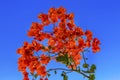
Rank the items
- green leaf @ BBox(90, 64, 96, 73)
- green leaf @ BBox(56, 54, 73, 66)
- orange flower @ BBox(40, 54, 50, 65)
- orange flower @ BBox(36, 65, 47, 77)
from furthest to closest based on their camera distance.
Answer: green leaf @ BBox(90, 64, 96, 73)
green leaf @ BBox(56, 54, 73, 66)
orange flower @ BBox(40, 54, 50, 65)
orange flower @ BBox(36, 65, 47, 77)

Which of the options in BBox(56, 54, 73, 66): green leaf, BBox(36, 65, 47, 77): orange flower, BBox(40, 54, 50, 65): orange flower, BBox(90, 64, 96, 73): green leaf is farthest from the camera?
BBox(90, 64, 96, 73): green leaf

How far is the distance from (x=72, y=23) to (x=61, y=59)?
2.35 meters

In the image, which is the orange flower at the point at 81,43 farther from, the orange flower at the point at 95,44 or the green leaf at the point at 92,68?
the green leaf at the point at 92,68

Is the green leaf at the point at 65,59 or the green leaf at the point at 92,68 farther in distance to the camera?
the green leaf at the point at 92,68

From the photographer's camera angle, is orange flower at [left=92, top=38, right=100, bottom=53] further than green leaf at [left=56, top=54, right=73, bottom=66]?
Yes

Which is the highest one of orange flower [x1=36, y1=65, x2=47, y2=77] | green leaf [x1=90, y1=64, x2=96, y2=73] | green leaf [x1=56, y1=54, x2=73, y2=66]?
green leaf [x1=56, y1=54, x2=73, y2=66]

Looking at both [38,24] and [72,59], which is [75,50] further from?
[38,24]

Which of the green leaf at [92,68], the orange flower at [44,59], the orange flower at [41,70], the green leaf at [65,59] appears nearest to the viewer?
the orange flower at [41,70]

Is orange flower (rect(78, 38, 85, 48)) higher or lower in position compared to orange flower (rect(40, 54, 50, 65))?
higher

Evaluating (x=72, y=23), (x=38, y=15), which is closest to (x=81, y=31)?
(x=72, y=23)

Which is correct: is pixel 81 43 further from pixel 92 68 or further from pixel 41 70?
pixel 41 70

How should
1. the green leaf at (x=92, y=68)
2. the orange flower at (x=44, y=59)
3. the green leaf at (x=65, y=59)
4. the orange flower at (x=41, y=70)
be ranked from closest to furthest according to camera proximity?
the orange flower at (x=41, y=70) → the orange flower at (x=44, y=59) → the green leaf at (x=65, y=59) → the green leaf at (x=92, y=68)

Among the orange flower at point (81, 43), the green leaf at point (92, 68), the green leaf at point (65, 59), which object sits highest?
the orange flower at point (81, 43)

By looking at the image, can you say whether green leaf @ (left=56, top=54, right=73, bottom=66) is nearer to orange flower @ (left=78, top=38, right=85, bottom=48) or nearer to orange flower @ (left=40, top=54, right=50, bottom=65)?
orange flower @ (left=40, top=54, right=50, bottom=65)
